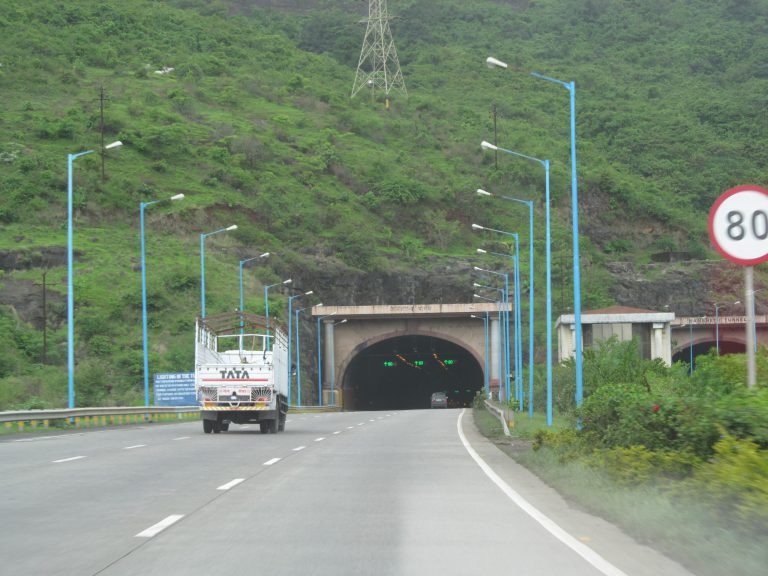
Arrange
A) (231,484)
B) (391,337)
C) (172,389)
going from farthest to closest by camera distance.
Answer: (391,337)
(172,389)
(231,484)

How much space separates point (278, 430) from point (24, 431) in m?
7.67

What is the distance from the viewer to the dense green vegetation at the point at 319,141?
77438 mm

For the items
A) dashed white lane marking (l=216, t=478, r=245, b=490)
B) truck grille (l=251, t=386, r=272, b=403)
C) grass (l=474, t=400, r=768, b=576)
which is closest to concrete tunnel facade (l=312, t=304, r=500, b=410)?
truck grille (l=251, t=386, r=272, b=403)

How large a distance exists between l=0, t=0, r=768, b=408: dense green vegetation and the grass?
3510cm

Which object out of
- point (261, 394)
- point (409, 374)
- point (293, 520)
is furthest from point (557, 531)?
point (409, 374)

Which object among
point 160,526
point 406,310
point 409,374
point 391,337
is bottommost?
point 409,374

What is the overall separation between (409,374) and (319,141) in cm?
2646

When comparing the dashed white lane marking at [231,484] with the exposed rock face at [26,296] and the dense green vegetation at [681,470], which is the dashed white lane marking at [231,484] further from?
the exposed rock face at [26,296]

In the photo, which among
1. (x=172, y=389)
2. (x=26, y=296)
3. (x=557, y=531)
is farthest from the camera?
(x=26, y=296)

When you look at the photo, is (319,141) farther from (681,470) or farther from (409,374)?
(681,470)

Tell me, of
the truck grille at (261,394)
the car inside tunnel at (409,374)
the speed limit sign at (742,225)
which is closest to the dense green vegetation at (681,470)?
the speed limit sign at (742,225)

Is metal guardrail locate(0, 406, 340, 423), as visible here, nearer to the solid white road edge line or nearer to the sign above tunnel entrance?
the solid white road edge line

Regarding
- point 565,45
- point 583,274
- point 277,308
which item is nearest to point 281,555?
point 277,308

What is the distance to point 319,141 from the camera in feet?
378
